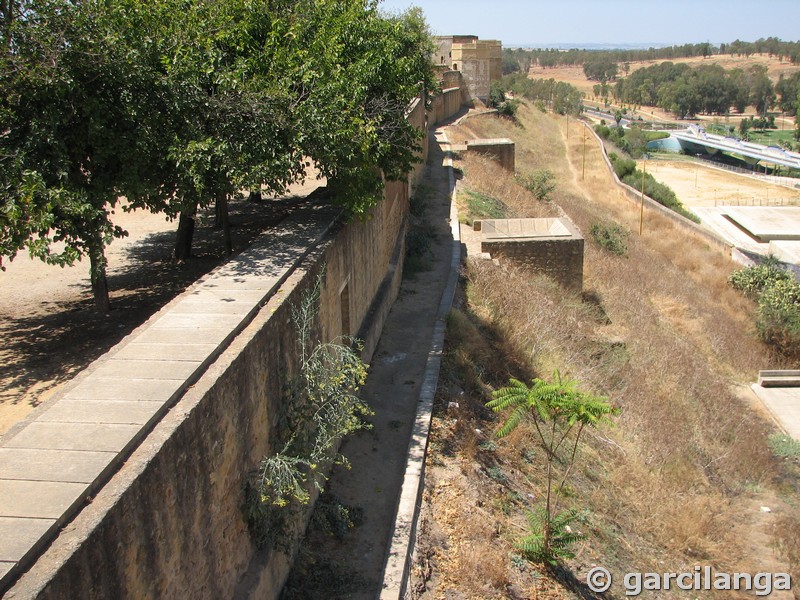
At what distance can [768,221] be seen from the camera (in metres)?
38.0

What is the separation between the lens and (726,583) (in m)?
7.80

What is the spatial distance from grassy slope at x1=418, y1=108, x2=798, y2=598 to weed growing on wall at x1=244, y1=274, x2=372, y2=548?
1308mm

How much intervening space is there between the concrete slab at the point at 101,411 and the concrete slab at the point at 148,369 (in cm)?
29

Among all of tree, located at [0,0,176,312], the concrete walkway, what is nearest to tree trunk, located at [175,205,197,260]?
tree, located at [0,0,176,312]

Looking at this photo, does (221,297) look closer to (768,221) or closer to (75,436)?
(75,436)

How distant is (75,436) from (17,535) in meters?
0.81

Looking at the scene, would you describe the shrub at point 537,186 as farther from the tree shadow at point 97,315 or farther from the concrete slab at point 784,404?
the tree shadow at point 97,315

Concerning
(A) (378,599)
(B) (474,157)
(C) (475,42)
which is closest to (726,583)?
(A) (378,599)

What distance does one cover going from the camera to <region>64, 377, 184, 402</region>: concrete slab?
4.19m

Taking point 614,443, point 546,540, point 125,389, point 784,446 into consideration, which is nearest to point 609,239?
point 784,446

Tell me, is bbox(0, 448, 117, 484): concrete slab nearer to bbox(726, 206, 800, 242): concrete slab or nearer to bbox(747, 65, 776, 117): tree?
bbox(726, 206, 800, 242): concrete slab

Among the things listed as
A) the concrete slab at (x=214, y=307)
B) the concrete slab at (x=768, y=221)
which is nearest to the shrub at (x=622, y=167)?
the concrete slab at (x=768, y=221)

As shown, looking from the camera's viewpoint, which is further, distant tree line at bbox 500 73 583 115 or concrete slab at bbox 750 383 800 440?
distant tree line at bbox 500 73 583 115

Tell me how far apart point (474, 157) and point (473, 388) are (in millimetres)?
19008
